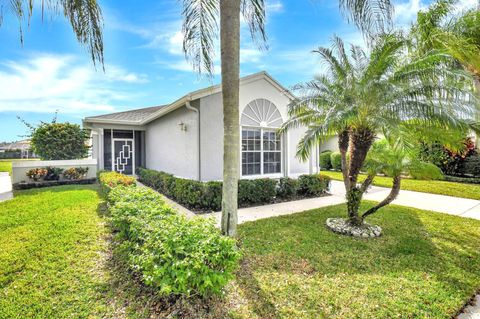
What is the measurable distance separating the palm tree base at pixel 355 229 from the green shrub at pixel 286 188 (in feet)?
11.7

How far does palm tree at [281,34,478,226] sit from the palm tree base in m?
0.16

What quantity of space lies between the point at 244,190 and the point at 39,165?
40.7 feet

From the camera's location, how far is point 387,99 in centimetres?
607

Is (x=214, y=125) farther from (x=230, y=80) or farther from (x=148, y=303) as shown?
(x=148, y=303)

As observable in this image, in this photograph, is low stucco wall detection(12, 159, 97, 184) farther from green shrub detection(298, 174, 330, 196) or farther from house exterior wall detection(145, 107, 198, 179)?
green shrub detection(298, 174, 330, 196)

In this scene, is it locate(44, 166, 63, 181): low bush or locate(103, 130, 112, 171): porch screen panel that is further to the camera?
locate(103, 130, 112, 171): porch screen panel

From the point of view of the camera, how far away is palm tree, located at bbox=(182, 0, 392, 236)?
461cm

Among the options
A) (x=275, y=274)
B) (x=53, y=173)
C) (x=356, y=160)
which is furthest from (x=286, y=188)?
(x=53, y=173)

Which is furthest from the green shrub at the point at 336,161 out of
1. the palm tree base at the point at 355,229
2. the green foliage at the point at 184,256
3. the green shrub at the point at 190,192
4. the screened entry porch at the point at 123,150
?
the green foliage at the point at 184,256

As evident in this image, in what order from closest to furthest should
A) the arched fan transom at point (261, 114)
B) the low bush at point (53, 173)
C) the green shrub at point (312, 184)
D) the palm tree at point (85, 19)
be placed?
the palm tree at point (85, 19) < the green shrub at point (312, 184) < the arched fan transom at point (261, 114) < the low bush at point (53, 173)

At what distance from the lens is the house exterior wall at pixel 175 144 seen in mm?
10752

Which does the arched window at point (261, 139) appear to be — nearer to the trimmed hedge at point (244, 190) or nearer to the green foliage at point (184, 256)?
the trimmed hedge at point (244, 190)

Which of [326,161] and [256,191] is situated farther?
[326,161]

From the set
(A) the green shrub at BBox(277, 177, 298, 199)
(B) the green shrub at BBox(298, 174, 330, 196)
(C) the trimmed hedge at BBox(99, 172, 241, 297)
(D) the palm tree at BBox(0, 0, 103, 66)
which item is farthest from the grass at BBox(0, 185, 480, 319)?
(D) the palm tree at BBox(0, 0, 103, 66)
